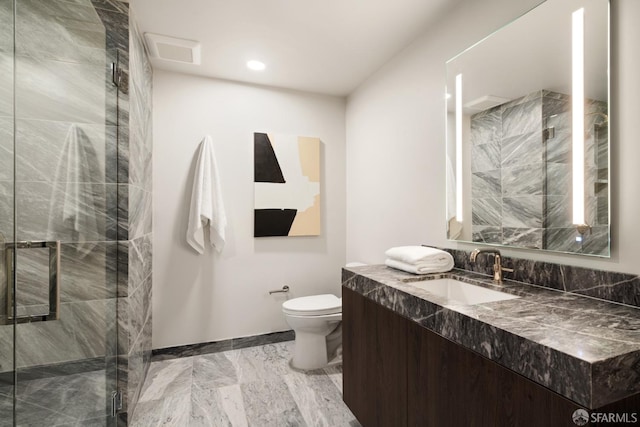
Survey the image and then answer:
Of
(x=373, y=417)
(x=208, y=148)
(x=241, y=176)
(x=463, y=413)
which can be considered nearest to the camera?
(x=463, y=413)

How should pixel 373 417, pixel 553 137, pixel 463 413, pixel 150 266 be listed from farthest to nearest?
pixel 150 266
pixel 373 417
pixel 553 137
pixel 463 413

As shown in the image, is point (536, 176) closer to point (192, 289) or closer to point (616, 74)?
point (616, 74)

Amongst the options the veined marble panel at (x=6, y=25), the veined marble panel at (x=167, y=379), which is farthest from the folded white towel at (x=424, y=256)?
the veined marble panel at (x=6, y=25)

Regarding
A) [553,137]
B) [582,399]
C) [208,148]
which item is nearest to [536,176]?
[553,137]

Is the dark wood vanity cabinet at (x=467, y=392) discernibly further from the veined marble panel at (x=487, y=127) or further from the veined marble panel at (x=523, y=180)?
the veined marble panel at (x=487, y=127)

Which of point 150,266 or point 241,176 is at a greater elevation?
point 241,176

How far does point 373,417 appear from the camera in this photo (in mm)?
1406

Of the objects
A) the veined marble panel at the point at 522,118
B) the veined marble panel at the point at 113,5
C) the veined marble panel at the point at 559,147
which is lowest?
the veined marble panel at the point at 559,147

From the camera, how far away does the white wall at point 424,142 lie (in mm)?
1026

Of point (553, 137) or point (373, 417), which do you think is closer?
point (553, 137)

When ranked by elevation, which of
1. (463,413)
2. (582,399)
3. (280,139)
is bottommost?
(463,413)

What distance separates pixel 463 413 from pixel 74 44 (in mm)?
2348

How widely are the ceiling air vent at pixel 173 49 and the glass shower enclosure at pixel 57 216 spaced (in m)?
0.46

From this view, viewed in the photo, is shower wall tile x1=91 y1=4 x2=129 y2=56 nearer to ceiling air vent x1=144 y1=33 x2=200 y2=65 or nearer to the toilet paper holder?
ceiling air vent x1=144 y1=33 x2=200 y2=65
